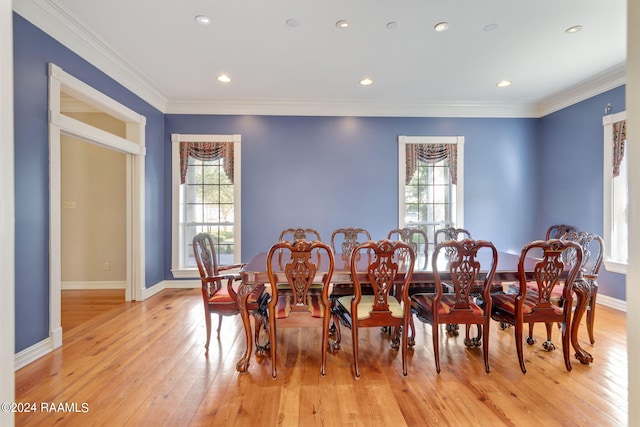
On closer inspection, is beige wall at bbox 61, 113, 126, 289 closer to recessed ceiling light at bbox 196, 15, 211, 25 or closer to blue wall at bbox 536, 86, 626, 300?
Answer: recessed ceiling light at bbox 196, 15, 211, 25

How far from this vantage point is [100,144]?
10.4 ft

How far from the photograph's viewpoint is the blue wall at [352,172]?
4535 mm

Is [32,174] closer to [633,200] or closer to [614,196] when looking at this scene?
[633,200]

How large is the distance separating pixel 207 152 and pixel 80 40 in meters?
1.98

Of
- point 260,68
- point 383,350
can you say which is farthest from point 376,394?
point 260,68

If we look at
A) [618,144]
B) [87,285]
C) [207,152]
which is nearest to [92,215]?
[87,285]

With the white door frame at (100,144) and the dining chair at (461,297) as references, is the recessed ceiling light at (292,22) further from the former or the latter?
the dining chair at (461,297)

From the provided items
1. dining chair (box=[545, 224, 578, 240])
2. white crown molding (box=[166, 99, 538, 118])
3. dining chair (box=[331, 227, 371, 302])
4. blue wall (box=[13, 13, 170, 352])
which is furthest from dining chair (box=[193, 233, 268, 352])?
dining chair (box=[545, 224, 578, 240])

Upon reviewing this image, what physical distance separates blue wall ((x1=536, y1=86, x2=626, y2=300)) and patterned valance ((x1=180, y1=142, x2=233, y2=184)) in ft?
16.8

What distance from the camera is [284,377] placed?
206 cm

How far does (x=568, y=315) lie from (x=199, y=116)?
506 centimetres

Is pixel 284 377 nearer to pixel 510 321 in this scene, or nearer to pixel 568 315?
pixel 510 321

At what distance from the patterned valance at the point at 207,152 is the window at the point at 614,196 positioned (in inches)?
206

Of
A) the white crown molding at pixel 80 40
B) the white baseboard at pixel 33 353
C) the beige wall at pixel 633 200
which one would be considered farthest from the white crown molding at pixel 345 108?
the beige wall at pixel 633 200
